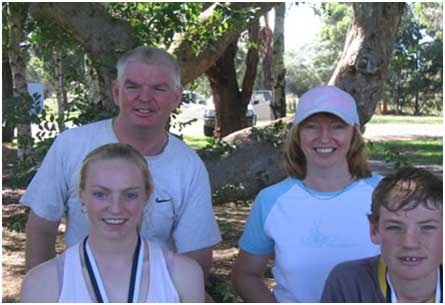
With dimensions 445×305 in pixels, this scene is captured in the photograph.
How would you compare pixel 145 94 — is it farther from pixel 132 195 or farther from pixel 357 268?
pixel 357 268

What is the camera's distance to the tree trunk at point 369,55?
468 cm

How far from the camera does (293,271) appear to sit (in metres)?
2.57

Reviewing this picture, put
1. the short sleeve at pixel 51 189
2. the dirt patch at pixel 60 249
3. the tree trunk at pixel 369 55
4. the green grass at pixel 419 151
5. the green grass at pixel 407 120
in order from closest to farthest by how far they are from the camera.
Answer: the short sleeve at pixel 51 189
the dirt patch at pixel 60 249
the tree trunk at pixel 369 55
the green grass at pixel 419 151
the green grass at pixel 407 120

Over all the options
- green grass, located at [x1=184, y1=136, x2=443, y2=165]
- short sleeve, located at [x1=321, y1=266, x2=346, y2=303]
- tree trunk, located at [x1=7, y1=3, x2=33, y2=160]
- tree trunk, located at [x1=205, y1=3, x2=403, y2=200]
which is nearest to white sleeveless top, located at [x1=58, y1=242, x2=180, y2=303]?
short sleeve, located at [x1=321, y1=266, x2=346, y2=303]

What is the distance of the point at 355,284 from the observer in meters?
2.20

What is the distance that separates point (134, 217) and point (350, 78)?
279 centimetres

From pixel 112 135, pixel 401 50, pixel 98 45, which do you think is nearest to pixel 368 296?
pixel 112 135

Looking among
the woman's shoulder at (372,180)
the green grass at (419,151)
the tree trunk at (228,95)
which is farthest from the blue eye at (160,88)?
the green grass at (419,151)

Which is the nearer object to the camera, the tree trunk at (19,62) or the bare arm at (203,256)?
the bare arm at (203,256)

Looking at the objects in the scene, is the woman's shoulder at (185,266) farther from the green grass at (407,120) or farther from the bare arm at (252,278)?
the green grass at (407,120)

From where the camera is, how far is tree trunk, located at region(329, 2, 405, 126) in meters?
4.68

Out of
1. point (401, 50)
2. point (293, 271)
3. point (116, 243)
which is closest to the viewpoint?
point (116, 243)

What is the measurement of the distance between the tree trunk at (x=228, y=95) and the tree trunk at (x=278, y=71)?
249cm

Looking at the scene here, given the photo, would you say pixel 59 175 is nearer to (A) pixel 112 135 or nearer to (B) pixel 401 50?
(A) pixel 112 135
